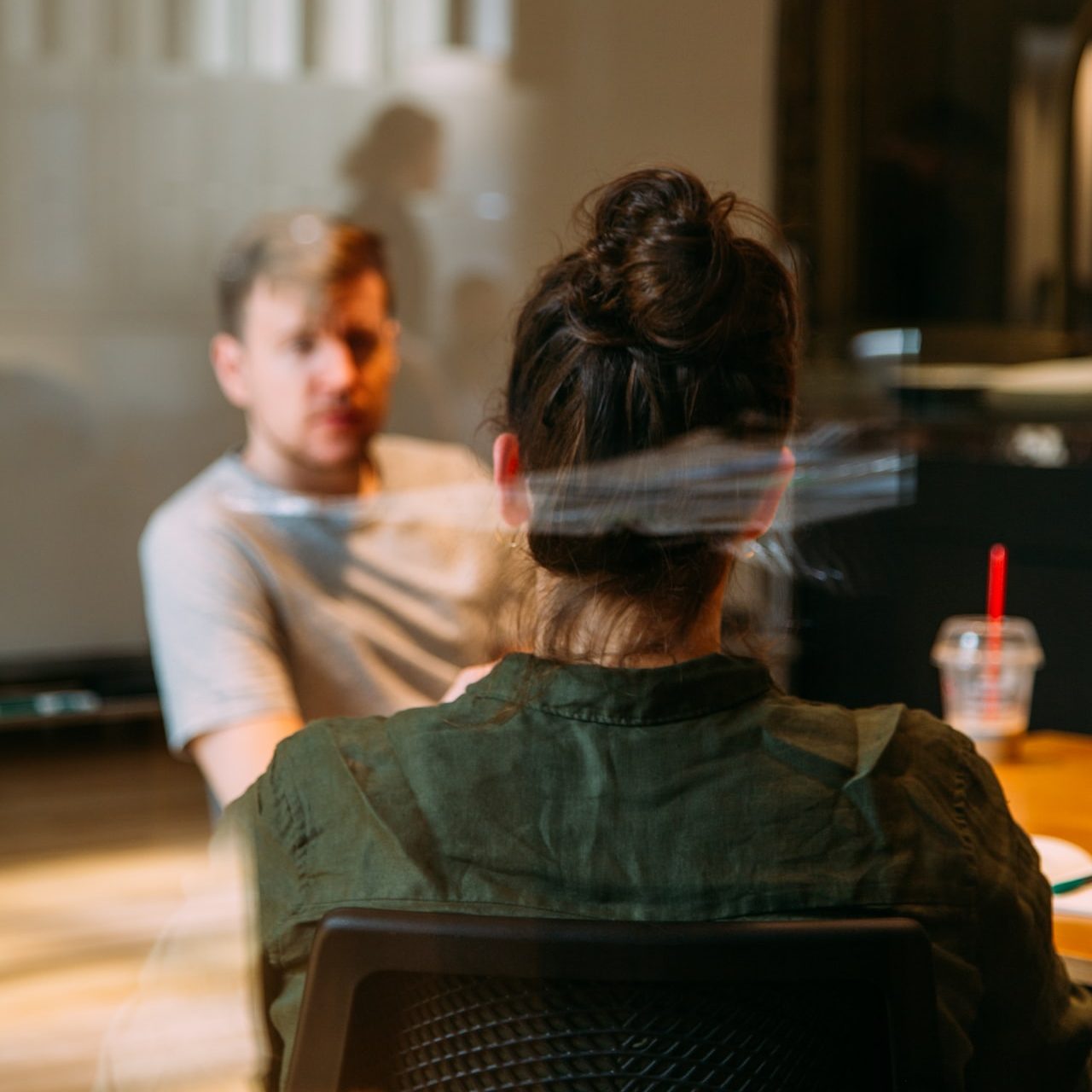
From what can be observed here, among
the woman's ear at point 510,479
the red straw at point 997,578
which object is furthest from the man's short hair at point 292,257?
the red straw at point 997,578

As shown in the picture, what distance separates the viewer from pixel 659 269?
2.07 ft

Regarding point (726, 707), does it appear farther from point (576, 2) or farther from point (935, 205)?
point (935, 205)

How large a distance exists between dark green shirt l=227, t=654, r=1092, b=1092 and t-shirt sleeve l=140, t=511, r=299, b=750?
0.33 metres

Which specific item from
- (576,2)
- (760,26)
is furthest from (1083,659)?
(760,26)

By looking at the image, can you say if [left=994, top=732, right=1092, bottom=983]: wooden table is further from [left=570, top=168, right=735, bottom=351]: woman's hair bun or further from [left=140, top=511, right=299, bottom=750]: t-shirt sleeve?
[left=140, top=511, right=299, bottom=750]: t-shirt sleeve

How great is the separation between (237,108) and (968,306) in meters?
2.18

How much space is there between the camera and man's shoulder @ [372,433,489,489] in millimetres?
1199

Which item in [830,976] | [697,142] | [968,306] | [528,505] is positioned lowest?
[830,976]

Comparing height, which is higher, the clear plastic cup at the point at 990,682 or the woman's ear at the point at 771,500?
the woman's ear at the point at 771,500

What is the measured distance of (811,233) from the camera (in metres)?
3.06

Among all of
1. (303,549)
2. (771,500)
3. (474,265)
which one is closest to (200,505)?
(303,549)

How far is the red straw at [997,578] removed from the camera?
165cm

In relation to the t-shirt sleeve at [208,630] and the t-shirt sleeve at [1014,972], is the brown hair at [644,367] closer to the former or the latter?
the t-shirt sleeve at [1014,972]

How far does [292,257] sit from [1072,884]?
0.78 metres
